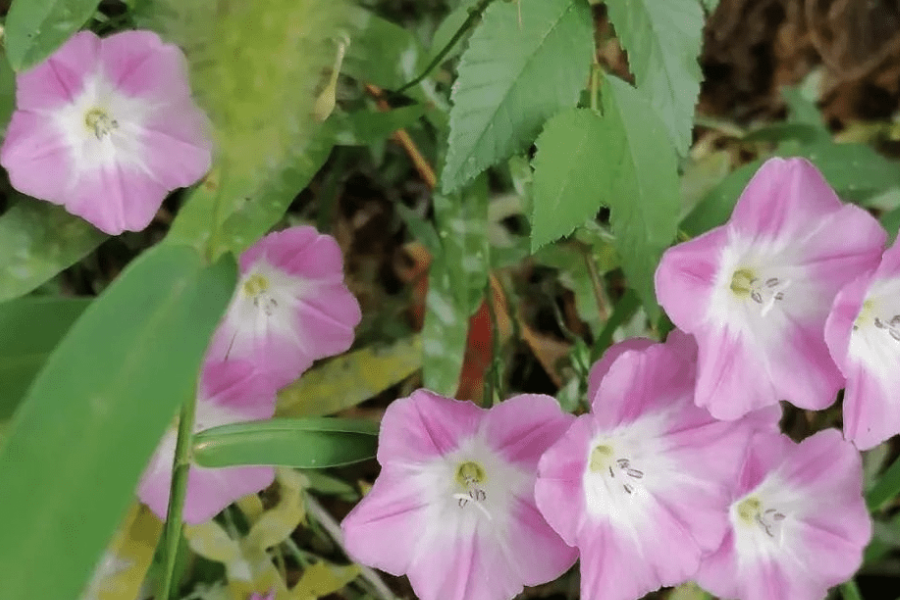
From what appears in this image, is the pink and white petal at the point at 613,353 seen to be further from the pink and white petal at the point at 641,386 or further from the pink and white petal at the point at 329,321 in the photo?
the pink and white petal at the point at 329,321

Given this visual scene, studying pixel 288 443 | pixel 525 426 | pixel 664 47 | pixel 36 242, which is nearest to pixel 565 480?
pixel 525 426

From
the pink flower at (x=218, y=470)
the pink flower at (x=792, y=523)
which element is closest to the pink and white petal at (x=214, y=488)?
the pink flower at (x=218, y=470)

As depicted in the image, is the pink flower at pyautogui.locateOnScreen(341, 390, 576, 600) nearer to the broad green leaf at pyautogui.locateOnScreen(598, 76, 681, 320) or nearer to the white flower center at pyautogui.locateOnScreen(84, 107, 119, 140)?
the broad green leaf at pyautogui.locateOnScreen(598, 76, 681, 320)

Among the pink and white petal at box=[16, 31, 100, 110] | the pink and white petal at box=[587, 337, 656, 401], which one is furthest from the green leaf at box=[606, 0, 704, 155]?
the pink and white petal at box=[16, 31, 100, 110]

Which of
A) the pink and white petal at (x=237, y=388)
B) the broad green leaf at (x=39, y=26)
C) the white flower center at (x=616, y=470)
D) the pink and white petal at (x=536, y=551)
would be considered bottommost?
the pink and white petal at (x=536, y=551)

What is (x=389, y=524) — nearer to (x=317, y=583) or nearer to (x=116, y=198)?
(x=317, y=583)

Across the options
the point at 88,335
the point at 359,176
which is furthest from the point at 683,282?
the point at 359,176
